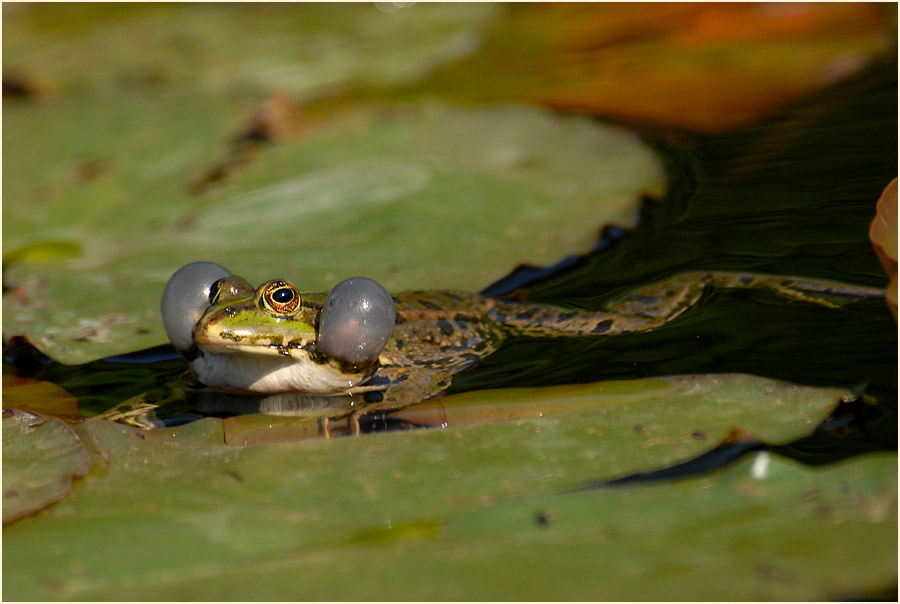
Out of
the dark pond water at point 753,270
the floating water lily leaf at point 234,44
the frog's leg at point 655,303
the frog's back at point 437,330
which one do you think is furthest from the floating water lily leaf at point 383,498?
the floating water lily leaf at point 234,44

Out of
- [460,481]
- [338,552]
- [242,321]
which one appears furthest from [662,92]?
[338,552]

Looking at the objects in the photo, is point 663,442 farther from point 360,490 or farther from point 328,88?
point 328,88

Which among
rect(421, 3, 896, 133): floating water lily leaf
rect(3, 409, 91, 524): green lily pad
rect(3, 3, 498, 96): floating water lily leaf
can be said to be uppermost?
rect(3, 3, 498, 96): floating water lily leaf

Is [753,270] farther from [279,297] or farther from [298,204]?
[298,204]

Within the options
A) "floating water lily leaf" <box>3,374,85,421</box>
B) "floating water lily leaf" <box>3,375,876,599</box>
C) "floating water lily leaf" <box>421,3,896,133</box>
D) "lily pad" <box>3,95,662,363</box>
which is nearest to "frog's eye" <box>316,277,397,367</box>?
"lily pad" <box>3,95,662,363</box>

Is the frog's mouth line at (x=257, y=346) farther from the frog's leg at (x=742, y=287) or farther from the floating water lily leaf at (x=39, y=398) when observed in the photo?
the frog's leg at (x=742, y=287)

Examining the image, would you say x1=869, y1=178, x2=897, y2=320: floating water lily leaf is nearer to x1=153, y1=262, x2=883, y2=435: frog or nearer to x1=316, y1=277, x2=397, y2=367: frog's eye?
x1=153, y1=262, x2=883, y2=435: frog
